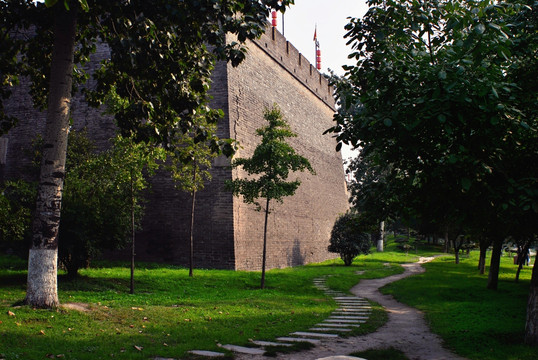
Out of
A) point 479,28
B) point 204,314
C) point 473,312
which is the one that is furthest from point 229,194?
point 479,28

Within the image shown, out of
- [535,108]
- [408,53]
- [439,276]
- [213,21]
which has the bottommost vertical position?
[439,276]

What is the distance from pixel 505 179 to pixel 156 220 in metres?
13.4

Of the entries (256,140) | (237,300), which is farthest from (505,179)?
(256,140)

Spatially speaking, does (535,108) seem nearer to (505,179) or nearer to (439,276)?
(505,179)

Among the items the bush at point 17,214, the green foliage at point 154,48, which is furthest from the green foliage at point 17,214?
the green foliage at point 154,48

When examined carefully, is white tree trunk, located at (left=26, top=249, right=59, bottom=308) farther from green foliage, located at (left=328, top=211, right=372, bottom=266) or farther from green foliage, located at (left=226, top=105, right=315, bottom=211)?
green foliage, located at (left=328, top=211, right=372, bottom=266)

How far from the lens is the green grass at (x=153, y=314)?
5426mm

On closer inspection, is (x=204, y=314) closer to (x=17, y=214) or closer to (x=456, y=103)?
(x=17, y=214)

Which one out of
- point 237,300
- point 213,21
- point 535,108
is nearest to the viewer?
point 535,108

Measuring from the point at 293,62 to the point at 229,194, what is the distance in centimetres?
1044

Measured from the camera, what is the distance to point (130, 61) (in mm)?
6699

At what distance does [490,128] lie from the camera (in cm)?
532

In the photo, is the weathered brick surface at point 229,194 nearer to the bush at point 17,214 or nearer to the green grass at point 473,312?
the bush at point 17,214

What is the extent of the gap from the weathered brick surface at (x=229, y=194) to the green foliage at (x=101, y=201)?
4.11 metres
